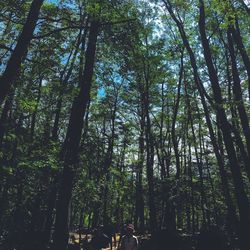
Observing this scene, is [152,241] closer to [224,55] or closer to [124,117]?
[224,55]

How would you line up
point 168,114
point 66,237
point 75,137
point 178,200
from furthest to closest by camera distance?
point 168,114 < point 178,200 < point 75,137 < point 66,237

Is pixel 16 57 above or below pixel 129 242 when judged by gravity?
above

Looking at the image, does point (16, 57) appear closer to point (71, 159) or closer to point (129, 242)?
point (71, 159)

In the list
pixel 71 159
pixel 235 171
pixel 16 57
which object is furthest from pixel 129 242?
pixel 16 57

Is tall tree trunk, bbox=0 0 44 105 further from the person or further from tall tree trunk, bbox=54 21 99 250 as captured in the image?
the person

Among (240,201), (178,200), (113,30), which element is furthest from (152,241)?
(113,30)

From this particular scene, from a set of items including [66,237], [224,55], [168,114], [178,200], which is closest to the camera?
[66,237]

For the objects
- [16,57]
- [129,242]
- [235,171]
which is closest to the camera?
[16,57]

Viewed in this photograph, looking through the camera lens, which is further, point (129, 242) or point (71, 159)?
point (71, 159)

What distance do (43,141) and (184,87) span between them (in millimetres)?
15198

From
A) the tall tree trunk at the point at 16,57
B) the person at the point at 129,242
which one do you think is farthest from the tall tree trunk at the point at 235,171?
the tall tree trunk at the point at 16,57

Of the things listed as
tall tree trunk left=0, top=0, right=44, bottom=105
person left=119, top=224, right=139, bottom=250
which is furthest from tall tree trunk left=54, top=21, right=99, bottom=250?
person left=119, top=224, right=139, bottom=250

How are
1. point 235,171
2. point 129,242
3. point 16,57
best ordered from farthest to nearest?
point 235,171, point 129,242, point 16,57

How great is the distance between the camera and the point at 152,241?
17.4m
